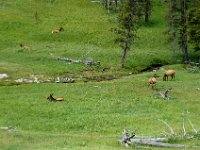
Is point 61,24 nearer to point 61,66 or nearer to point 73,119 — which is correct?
point 61,66

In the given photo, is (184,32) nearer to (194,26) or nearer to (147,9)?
(194,26)

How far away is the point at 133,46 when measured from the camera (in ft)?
270

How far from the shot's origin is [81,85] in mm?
55500

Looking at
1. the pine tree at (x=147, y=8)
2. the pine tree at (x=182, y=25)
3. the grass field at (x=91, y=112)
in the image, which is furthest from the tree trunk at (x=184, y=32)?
the pine tree at (x=147, y=8)

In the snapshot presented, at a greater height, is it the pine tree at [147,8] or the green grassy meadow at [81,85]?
the pine tree at [147,8]

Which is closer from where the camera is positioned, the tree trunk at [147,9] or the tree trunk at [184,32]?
the tree trunk at [184,32]

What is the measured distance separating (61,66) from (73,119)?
27.3 meters

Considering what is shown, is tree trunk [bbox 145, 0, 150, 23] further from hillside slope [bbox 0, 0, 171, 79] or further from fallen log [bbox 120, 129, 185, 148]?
fallen log [bbox 120, 129, 185, 148]

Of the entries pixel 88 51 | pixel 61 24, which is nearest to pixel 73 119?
pixel 88 51

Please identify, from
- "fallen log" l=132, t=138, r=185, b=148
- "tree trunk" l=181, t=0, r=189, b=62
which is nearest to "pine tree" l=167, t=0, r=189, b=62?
"tree trunk" l=181, t=0, r=189, b=62

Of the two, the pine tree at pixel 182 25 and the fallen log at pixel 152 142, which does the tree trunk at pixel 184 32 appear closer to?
the pine tree at pixel 182 25

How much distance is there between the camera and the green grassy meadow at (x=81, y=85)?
34.9 meters

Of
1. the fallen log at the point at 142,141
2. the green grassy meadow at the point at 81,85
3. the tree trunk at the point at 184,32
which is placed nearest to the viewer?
the fallen log at the point at 142,141

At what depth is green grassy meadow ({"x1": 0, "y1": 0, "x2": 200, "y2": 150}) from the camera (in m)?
34.9
